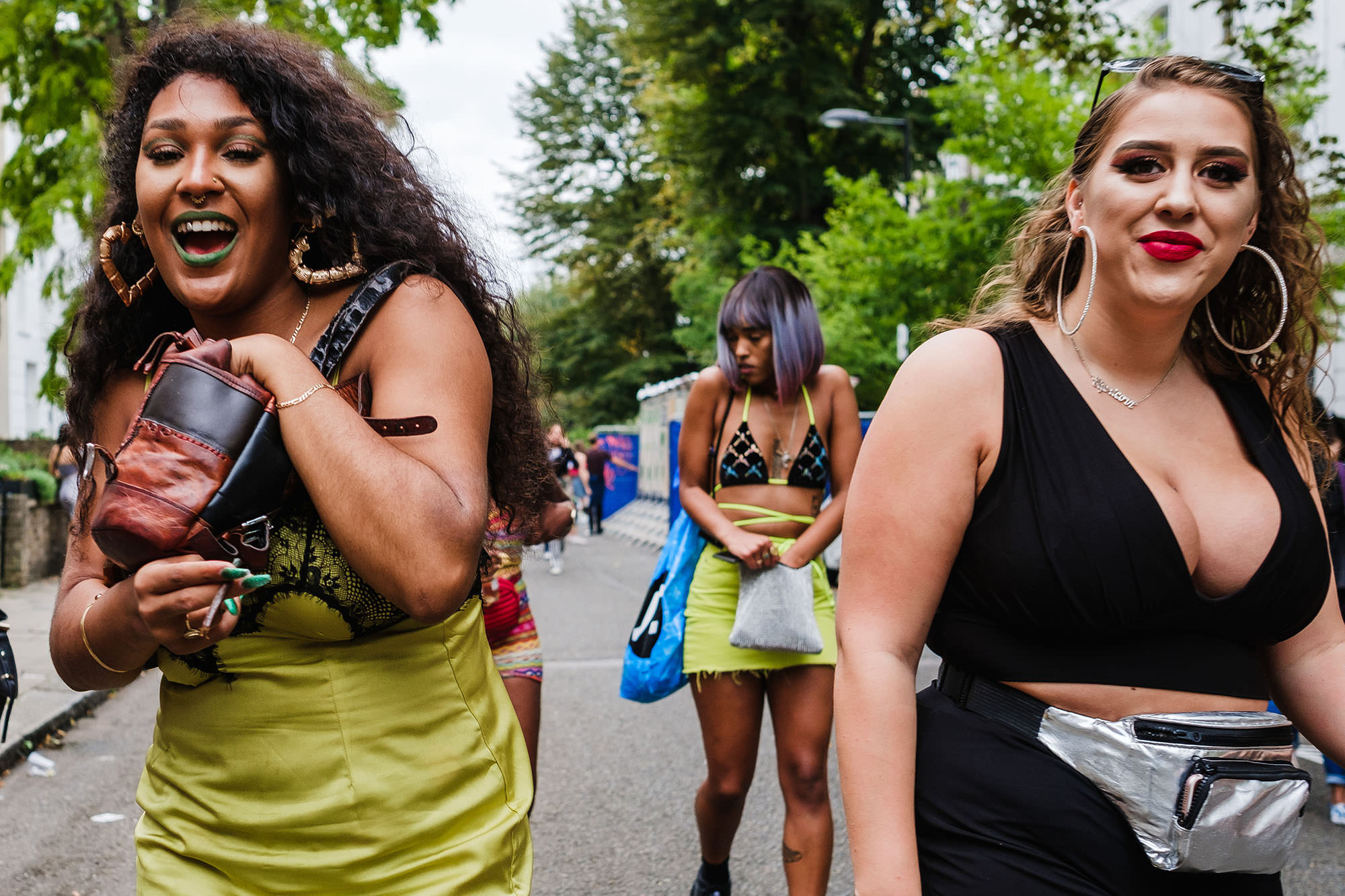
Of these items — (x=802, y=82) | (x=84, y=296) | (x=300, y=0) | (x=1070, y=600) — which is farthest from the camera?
(x=802, y=82)

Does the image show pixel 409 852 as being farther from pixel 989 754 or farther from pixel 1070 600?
pixel 1070 600

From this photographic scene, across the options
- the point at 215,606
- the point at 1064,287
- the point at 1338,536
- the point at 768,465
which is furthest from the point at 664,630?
the point at 1338,536


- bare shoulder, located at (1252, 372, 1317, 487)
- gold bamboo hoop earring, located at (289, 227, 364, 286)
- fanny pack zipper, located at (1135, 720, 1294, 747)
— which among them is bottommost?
fanny pack zipper, located at (1135, 720, 1294, 747)

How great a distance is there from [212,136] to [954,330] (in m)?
1.16

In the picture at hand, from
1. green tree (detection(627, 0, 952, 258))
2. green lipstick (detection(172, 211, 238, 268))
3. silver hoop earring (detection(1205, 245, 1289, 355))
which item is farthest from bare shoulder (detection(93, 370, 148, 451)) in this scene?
green tree (detection(627, 0, 952, 258))

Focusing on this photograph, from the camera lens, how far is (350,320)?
1.75 m

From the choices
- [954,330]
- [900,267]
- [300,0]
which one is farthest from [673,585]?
[900,267]

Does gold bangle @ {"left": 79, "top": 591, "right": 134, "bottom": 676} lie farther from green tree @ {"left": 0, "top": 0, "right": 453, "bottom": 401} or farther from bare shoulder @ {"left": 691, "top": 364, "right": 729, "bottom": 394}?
green tree @ {"left": 0, "top": 0, "right": 453, "bottom": 401}

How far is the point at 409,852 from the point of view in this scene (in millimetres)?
1754

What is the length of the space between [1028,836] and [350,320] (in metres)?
1.22

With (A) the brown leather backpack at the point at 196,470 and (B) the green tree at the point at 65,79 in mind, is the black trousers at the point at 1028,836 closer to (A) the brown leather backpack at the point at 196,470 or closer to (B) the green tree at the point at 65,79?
(A) the brown leather backpack at the point at 196,470

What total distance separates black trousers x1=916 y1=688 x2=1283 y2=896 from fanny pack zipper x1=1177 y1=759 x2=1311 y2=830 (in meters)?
0.10

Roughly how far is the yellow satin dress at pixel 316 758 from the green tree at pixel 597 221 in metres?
38.9

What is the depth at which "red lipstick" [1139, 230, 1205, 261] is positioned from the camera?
5.94ft
